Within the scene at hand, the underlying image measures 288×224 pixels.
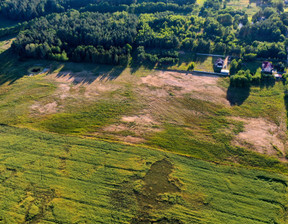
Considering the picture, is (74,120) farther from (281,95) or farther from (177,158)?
(281,95)

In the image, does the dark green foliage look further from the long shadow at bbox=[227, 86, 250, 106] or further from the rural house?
the long shadow at bbox=[227, 86, 250, 106]

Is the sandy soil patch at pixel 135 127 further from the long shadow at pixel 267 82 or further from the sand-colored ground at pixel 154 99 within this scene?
the long shadow at pixel 267 82

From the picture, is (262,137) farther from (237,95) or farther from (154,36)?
(154,36)

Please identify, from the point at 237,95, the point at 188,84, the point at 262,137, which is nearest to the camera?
the point at 262,137

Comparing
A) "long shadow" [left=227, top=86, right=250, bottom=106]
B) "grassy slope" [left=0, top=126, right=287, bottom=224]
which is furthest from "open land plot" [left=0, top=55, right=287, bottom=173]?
"grassy slope" [left=0, top=126, right=287, bottom=224]

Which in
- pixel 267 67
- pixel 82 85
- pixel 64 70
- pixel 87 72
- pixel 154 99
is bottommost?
pixel 154 99

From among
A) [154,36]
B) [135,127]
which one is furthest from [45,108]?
[154,36]

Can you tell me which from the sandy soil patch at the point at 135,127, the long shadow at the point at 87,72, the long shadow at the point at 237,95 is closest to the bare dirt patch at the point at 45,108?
the long shadow at the point at 87,72
